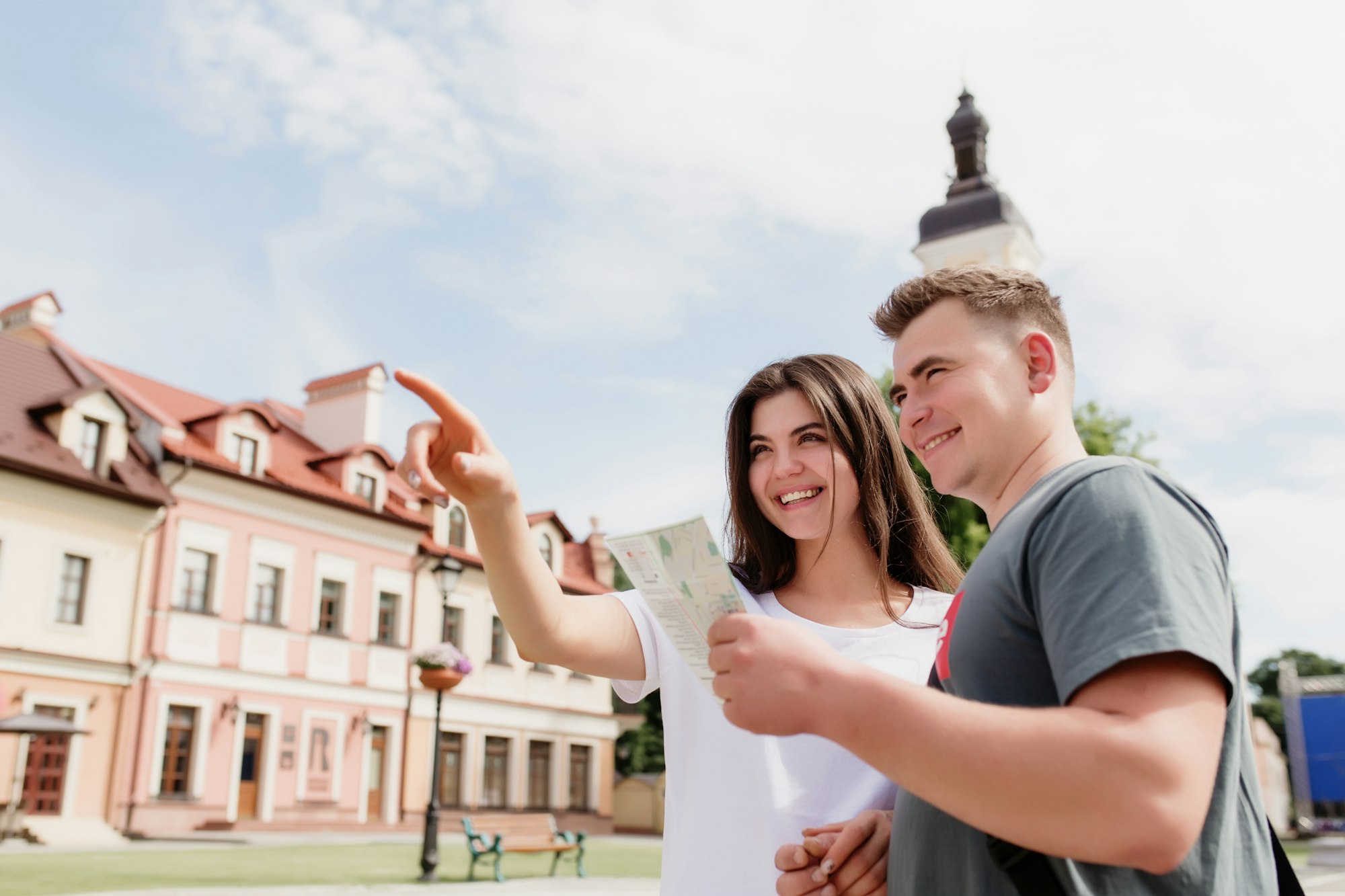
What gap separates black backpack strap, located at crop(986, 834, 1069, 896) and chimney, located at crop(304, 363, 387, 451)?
3099cm

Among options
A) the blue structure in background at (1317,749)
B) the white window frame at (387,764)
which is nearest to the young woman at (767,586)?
the blue structure in background at (1317,749)

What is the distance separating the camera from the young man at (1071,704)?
118cm

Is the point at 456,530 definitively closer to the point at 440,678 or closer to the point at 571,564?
the point at 571,564

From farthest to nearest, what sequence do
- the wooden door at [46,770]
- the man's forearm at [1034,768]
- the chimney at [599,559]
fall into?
the chimney at [599,559], the wooden door at [46,770], the man's forearm at [1034,768]

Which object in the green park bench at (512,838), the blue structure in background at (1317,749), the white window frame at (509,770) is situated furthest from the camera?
the white window frame at (509,770)

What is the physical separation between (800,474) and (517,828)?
15999 millimetres

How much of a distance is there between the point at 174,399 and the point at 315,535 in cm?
588

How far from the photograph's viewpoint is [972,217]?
3434 centimetres

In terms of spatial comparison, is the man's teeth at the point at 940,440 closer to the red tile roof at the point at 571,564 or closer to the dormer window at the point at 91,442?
the dormer window at the point at 91,442

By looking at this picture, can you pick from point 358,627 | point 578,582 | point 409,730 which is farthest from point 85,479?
point 578,582

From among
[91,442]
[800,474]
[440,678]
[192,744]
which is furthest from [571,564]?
[800,474]

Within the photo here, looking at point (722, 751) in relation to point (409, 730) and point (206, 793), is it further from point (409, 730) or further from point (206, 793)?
point (409, 730)

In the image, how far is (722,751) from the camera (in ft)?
7.55

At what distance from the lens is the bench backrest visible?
53.7 feet
